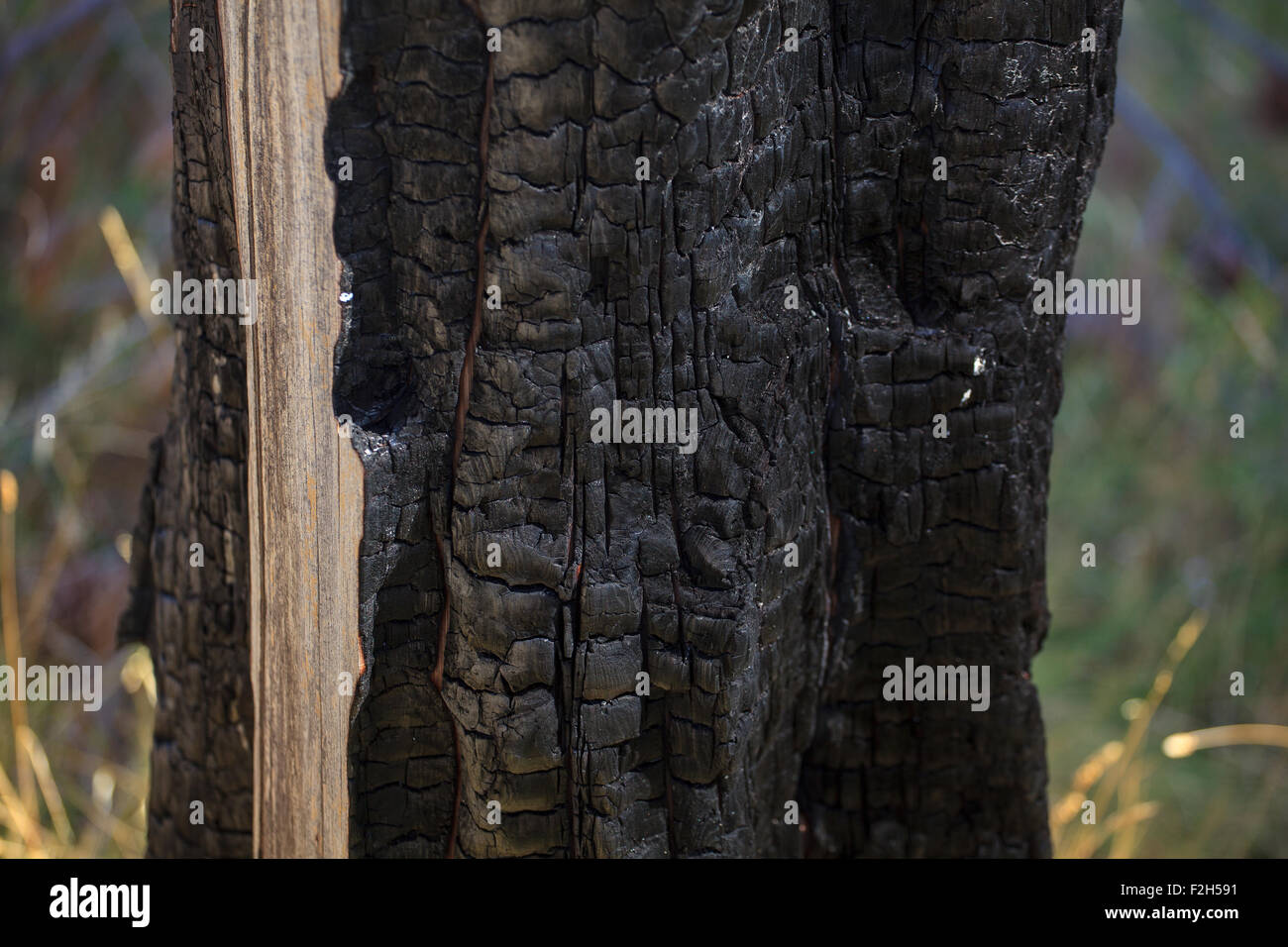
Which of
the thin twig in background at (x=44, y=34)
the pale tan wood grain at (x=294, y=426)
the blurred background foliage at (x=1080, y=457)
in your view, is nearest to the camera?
the pale tan wood grain at (x=294, y=426)

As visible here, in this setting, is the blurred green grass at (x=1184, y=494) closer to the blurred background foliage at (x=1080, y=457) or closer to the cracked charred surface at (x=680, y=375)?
the blurred background foliage at (x=1080, y=457)

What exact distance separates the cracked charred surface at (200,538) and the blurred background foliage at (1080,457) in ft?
2.18

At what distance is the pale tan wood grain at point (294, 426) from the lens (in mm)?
1225

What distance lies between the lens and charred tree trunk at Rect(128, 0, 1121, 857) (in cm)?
124

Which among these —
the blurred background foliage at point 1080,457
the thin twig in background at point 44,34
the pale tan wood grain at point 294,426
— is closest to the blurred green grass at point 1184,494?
the blurred background foliage at point 1080,457

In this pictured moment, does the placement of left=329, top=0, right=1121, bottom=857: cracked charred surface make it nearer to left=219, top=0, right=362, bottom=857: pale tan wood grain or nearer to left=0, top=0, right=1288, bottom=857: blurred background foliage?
left=219, top=0, right=362, bottom=857: pale tan wood grain

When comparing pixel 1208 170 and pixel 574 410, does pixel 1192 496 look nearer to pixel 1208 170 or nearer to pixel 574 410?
pixel 1208 170

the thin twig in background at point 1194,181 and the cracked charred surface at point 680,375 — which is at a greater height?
the thin twig in background at point 1194,181

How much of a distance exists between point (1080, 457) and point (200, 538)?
304cm

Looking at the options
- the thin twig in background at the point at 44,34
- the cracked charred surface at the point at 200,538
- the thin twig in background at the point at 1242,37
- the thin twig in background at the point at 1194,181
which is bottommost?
the cracked charred surface at the point at 200,538

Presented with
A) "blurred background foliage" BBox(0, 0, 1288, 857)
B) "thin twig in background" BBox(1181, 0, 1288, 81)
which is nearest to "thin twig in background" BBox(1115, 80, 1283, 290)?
"blurred background foliage" BBox(0, 0, 1288, 857)

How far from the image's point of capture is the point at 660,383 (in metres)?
1.32

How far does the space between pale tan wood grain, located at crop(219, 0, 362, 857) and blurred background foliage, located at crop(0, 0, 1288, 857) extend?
1.04 metres

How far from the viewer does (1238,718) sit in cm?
291
